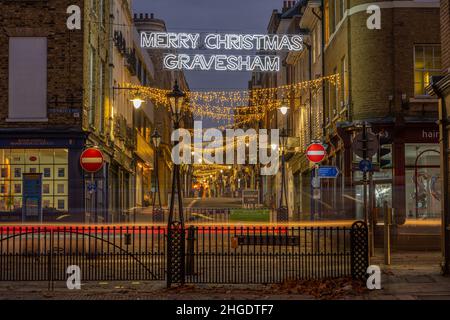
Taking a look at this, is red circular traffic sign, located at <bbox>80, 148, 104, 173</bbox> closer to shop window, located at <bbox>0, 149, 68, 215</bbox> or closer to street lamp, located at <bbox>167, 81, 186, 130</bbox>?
shop window, located at <bbox>0, 149, 68, 215</bbox>

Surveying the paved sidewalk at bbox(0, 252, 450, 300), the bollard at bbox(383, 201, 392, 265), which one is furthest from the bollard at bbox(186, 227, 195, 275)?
the bollard at bbox(383, 201, 392, 265)

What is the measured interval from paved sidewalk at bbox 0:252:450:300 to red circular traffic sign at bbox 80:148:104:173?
43.1 feet

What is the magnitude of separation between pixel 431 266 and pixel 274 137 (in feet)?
126

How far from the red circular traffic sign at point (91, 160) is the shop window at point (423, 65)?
12415 millimetres

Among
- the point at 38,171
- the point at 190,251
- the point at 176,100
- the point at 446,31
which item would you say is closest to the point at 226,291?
the point at 190,251

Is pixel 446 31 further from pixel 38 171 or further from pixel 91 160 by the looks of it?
pixel 38 171

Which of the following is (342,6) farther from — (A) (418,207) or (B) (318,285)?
(B) (318,285)

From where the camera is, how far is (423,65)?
30.2m

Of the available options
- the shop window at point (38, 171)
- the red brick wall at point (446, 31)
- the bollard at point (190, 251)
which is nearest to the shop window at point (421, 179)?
the red brick wall at point (446, 31)

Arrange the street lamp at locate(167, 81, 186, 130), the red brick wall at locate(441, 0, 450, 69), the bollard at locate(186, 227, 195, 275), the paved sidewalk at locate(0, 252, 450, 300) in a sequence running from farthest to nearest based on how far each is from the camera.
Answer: the street lamp at locate(167, 81, 186, 130), the red brick wall at locate(441, 0, 450, 69), the bollard at locate(186, 227, 195, 275), the paved sidewalk at locate(0, 252, 450, 300)

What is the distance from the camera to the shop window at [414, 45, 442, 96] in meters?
30.1

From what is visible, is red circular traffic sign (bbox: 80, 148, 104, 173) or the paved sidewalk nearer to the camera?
the paved sidewalk

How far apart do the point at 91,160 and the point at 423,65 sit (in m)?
13.2

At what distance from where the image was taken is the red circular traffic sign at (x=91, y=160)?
30156 millimetres
